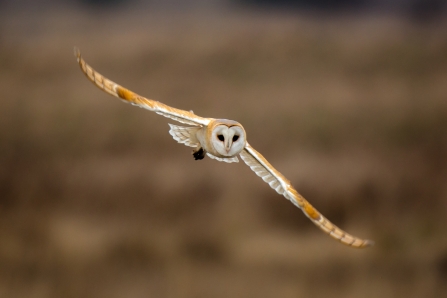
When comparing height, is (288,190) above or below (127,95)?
above

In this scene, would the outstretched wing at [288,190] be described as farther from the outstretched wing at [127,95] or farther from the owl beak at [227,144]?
the outstretched wing at [127,95]

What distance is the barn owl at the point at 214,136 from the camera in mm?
1351

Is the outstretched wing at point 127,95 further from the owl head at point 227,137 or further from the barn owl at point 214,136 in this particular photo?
the owl head at point 227,137

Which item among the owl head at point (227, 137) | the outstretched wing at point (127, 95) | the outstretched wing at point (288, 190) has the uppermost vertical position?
the outstretched wing at point (288, 190)

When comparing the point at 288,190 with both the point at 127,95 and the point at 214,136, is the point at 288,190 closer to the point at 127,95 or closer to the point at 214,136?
the point at 214,136

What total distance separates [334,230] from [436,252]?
1.95 metres

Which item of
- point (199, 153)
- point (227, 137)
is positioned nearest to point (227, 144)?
point (227, 137)

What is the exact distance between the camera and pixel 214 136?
142 centimetres

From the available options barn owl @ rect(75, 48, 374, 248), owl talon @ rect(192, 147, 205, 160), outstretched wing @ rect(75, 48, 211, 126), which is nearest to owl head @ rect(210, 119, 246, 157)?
barn owl @ rect(75, 48, 374, 248)

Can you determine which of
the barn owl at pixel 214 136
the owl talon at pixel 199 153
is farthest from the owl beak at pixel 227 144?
the owl talon at pixel 199 153

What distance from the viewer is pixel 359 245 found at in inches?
65.0

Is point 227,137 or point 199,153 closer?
point 227,137

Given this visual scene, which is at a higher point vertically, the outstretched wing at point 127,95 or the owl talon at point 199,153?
the owl talon at point 199,153

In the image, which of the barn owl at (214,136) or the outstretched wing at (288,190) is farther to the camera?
the outstretched wing at (288,190)
